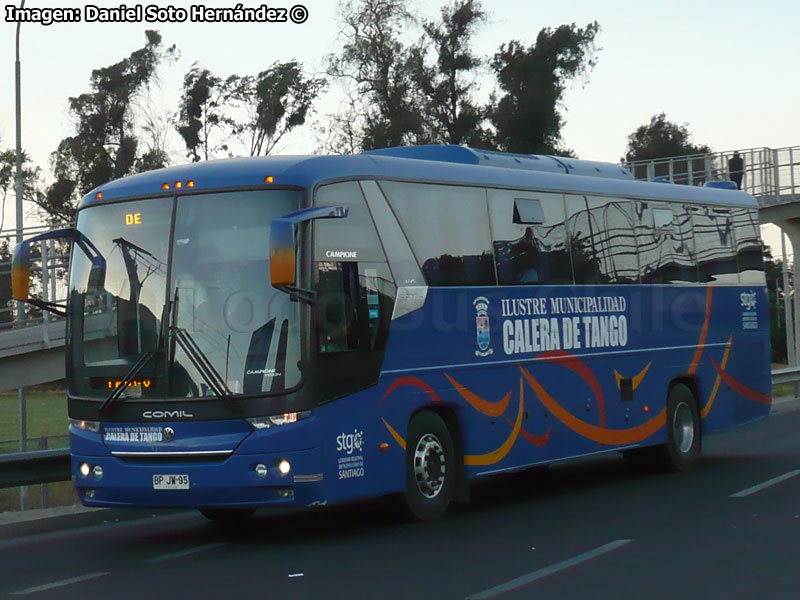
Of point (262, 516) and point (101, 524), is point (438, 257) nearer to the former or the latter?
point (262, 516)

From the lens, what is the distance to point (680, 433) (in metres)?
16.9

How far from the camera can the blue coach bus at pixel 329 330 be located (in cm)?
1098

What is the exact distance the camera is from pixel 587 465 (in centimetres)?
1842

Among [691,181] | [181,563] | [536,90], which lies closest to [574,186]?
[181,563]

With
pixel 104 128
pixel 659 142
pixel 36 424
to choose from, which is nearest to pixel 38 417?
pixel 36 424

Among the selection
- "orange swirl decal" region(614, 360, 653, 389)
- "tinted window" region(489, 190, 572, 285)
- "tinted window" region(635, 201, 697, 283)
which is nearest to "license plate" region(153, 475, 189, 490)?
"tinted window" region(489, 190, 572, 285)

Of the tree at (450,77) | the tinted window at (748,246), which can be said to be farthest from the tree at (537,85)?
the tinted window at (748,246)

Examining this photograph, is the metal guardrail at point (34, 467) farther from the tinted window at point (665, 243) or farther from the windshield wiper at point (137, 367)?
the tinted window at point (665, 243)

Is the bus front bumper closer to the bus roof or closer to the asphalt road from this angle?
the asphalt road

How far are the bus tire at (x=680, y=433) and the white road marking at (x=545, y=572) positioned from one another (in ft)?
20.1

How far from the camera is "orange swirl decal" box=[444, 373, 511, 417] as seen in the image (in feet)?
42.3

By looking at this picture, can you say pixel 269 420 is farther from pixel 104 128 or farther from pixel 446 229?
pixel 104 128

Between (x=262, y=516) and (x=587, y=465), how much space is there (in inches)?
236

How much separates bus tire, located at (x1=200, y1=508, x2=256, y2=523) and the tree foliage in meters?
95.2
